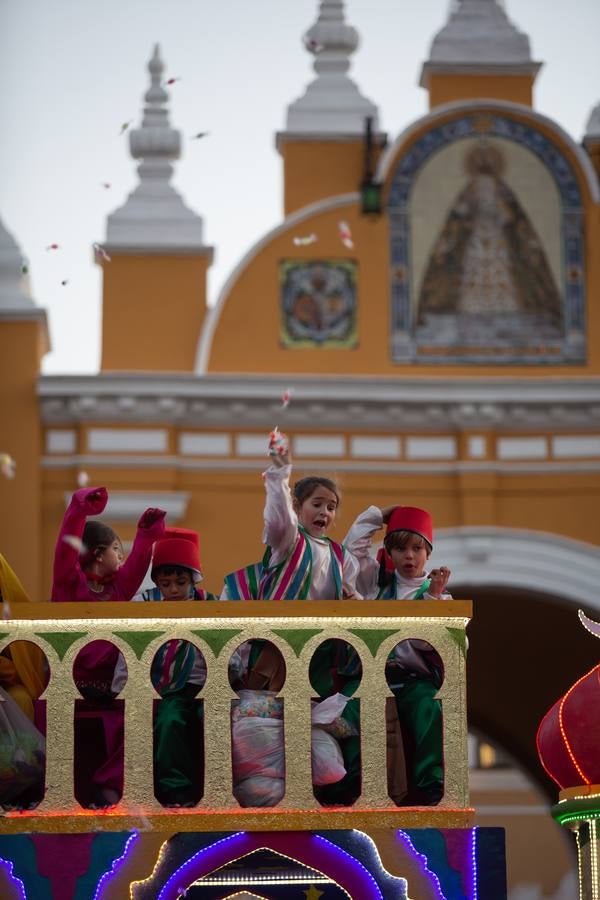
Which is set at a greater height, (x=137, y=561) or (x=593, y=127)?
(x=593, y=127)

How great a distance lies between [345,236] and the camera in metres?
14.4

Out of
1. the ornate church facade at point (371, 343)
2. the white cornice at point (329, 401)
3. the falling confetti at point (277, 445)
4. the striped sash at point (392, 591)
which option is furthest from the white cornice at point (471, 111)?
the falling confetti at point (277, 445)

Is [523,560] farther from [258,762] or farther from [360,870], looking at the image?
[360,870]

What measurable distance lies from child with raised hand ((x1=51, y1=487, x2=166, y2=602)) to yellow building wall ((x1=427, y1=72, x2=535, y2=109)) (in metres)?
9.36

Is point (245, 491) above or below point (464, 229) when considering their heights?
below

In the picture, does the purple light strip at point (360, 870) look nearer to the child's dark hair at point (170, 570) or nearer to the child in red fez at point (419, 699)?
the child in red fez at point (419, 699)

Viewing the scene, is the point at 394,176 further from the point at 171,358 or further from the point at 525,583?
the point at 525,583

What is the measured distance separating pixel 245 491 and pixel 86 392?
49.9 inches

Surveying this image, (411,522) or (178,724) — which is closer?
(178,724)

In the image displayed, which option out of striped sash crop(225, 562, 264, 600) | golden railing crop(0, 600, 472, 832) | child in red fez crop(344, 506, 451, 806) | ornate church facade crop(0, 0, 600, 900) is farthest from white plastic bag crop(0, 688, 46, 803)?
ornate church facade crop(0, 0, 600, 900)

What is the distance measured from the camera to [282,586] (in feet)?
18.7

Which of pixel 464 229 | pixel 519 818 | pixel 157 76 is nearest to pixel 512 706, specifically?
pixel 464 229

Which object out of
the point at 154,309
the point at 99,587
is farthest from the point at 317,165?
the point at 99,587

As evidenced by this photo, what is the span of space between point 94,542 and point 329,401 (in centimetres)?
803
